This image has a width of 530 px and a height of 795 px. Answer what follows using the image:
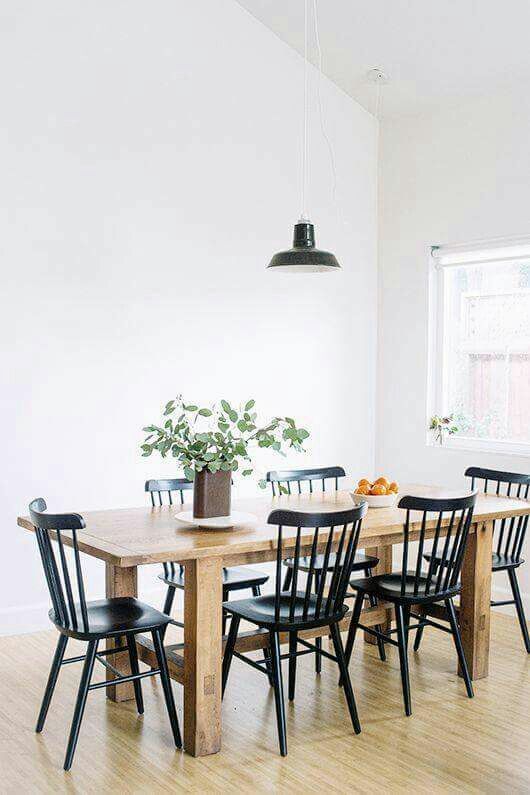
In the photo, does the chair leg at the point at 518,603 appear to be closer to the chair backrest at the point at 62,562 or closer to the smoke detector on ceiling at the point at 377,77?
the chair backrest at the point at 62,562

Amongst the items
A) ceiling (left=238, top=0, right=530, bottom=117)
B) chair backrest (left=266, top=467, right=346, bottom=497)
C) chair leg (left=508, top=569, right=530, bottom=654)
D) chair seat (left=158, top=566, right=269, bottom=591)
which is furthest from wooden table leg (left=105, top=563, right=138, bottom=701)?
ceiling (left=238, top=0, right=530, bottom=117)

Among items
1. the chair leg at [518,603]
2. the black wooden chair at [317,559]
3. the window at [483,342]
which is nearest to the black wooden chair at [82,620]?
the black wooden chair at [317,559]

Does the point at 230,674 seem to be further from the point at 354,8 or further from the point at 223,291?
the point at 354,8

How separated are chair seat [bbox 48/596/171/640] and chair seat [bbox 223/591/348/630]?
0.30 metres

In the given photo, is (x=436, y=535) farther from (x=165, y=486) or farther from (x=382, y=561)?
(x=165, y=486)

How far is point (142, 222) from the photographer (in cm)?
493

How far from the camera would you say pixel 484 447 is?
5.33 metres

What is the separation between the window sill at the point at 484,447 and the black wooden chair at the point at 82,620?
2.59 metres

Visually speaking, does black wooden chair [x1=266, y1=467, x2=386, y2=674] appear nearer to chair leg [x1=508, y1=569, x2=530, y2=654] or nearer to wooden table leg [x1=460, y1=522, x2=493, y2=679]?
wooden table leg [x1=460, y1=522, x2=493, y2=679]

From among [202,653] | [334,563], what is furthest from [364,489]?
[202,653]

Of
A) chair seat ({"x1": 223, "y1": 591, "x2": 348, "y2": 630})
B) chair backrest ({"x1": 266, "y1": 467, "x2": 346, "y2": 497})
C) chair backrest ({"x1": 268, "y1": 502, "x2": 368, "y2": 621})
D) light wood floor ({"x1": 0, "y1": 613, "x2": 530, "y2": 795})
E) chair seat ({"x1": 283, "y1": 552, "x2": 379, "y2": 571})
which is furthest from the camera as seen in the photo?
chair backrest ({"x1": 266, "y1": 467, "x2": 346, "y2": 497})

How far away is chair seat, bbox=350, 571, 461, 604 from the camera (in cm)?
357

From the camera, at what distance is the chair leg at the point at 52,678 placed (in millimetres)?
3238

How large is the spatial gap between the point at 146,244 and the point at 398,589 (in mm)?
2393
